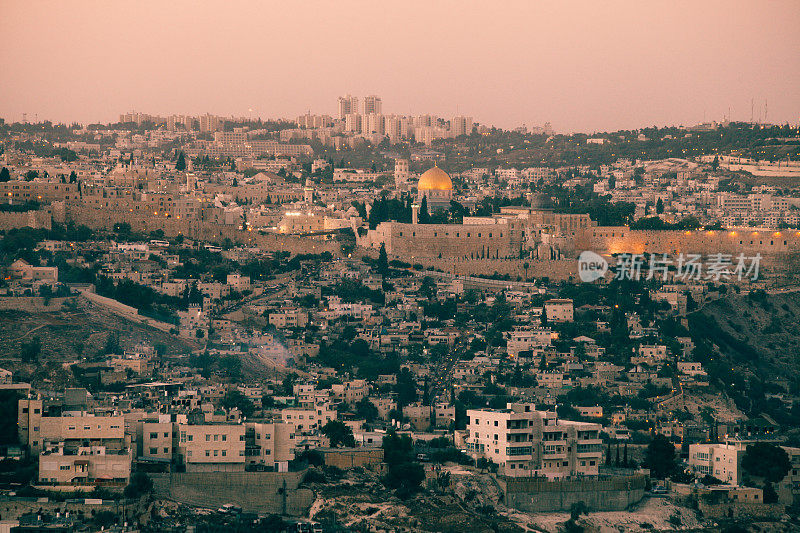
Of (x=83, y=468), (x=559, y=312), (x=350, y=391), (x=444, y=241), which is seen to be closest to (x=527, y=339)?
(x=559, y=312)

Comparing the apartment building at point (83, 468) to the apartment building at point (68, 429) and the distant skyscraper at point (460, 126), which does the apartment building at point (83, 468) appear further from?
the distant skyscraper at point (460, 126)

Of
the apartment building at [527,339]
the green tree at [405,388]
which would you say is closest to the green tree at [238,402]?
the green tree at [405,388]

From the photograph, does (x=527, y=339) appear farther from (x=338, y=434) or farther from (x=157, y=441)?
A: (x=157, y=441)

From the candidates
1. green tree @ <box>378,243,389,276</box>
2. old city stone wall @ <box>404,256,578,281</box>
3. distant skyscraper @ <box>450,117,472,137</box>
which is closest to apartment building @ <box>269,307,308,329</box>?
green tree @ <box>378,243,389,276</box>

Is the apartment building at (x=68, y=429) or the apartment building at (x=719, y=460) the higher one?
the apartment building at (x=68, y=429)

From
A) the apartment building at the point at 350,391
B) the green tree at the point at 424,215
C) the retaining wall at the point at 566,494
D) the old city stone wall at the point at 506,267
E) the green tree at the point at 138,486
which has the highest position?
the green tree at the point at 424,215
